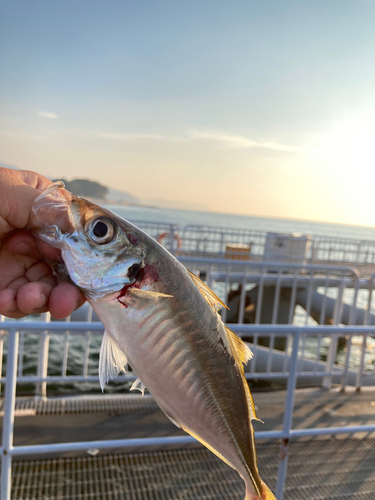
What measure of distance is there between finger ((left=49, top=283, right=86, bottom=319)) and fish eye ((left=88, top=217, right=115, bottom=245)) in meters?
0.34

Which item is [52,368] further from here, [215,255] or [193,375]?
[193,375]

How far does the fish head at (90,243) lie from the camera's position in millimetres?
1142

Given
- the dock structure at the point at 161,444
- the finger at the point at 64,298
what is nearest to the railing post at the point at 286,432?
the dock structure at the point at 161,444

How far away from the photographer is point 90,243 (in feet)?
3.76

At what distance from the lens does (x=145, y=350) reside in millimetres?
1131

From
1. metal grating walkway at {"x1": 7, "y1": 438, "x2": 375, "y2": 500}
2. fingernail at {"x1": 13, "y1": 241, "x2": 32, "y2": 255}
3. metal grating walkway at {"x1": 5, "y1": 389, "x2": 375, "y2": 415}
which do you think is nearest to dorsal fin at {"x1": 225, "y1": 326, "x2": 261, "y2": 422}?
fingernail at {"x1": 13, "y1": 241, "x2": 32, "y2": 255}

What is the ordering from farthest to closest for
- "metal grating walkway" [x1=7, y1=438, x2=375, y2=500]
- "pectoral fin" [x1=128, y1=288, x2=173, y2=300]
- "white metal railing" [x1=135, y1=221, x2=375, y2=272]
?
"white metal railing" [x1=135, y1=221, x2=375, y2=272] → "metal grating walkway" [x1=7, y1=438, x2=375, y2=500] → "pectoral fin" [x1=128, y1=288, x2=173, y2=300]

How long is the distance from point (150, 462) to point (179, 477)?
33 centimetres

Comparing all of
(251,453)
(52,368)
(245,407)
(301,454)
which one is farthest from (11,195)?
(52,368)

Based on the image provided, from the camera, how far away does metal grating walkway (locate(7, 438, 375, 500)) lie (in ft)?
10.6

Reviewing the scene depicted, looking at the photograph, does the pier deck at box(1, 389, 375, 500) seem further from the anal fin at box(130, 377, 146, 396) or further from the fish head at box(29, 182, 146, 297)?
the fish head at box(29, 182, 146, 297)

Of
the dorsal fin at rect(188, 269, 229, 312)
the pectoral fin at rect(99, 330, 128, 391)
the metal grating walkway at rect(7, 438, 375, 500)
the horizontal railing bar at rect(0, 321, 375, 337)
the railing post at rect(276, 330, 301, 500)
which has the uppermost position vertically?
the dorsal fin at rect(188, 269, 229, 312)

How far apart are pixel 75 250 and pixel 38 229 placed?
A: 0.53ft

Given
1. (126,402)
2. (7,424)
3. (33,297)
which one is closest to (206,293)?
(33,297)
